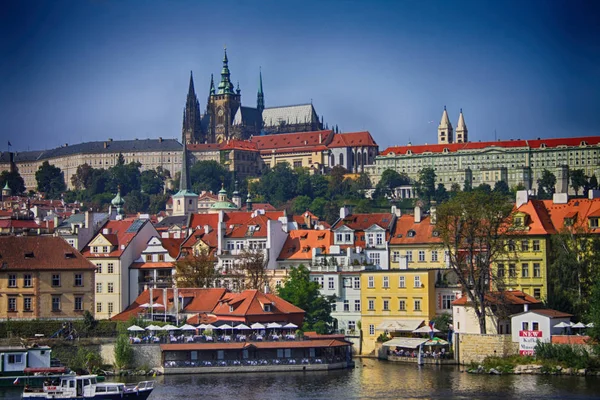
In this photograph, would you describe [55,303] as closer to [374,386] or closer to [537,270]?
[374,386]

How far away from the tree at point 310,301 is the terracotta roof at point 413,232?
9800 millimetres

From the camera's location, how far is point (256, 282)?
8400 cm

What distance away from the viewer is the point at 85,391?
57.8m

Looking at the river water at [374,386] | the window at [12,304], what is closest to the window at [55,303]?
the window at [12,304]

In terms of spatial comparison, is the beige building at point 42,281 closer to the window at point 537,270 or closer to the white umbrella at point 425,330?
the white umbrella at point 425,330

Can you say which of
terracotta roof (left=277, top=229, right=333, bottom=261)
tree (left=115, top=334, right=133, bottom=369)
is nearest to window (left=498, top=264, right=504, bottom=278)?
terracotta roof (left=277, top=229, right=333, bottom=261)

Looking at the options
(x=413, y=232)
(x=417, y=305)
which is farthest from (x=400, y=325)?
(x=413, y=232)

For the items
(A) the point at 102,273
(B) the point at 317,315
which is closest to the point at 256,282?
(B) the point at 317,315

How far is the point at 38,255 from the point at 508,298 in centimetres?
2736

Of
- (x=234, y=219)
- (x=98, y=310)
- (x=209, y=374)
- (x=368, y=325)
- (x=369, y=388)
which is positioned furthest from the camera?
(x=234, y=219)

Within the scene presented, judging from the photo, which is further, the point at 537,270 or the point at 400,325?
the point at 537,270

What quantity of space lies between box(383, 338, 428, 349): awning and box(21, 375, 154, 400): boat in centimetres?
2011

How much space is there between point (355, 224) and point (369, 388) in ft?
106

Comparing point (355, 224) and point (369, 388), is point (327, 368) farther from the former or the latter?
point (355, 224)
